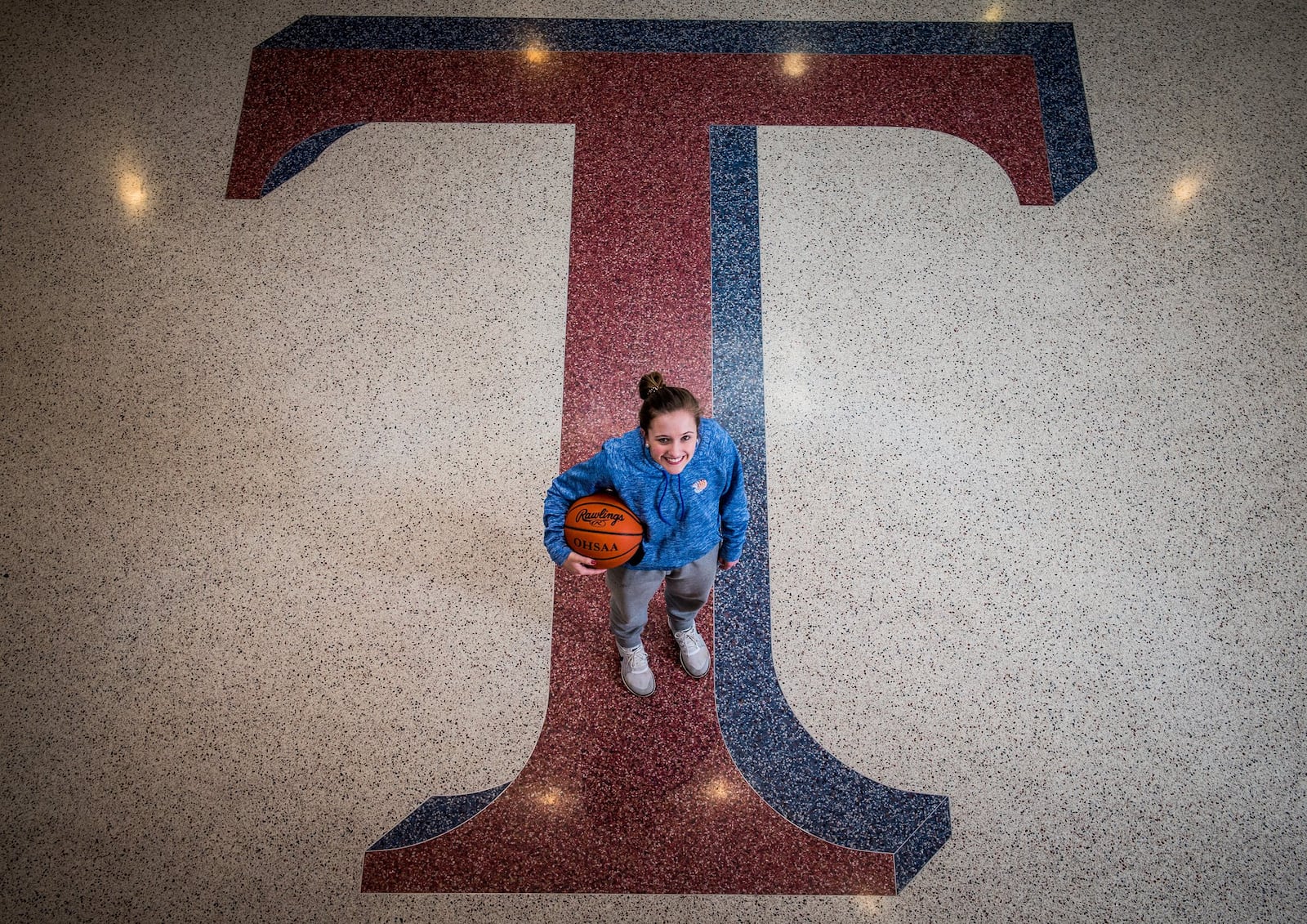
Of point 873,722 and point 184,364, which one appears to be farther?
point 184,364

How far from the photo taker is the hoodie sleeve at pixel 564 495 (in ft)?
5.57

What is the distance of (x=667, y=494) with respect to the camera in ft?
5.44

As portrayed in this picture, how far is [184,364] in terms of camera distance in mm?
2635

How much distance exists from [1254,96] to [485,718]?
150 inches

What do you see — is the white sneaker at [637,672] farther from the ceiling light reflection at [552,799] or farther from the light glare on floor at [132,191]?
the light glare on floor at [132,191]

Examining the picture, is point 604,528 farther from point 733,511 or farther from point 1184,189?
point 1184,189

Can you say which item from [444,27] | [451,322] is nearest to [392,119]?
[444,27]

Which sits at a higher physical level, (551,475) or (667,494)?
(551,475)

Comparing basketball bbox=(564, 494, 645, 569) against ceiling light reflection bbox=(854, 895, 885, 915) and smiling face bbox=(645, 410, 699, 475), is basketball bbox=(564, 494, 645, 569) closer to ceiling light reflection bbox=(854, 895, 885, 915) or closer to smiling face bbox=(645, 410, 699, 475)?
smiling face bbox=(645, 410, 699, 475)

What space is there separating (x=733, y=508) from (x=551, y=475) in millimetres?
880

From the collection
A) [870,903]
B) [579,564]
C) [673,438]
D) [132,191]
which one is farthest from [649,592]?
[132,191]

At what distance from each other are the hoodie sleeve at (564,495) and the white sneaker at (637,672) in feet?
1.89

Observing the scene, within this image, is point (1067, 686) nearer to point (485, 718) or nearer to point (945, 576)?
point (945, 576)

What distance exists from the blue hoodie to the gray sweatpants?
0.20ft
